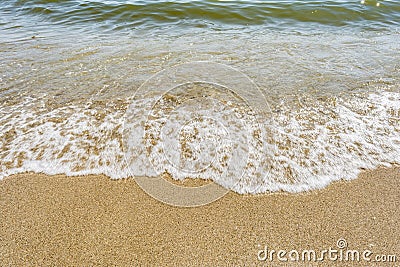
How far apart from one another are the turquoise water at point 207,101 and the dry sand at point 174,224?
0.17m

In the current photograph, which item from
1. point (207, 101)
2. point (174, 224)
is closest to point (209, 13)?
point (207, 101)

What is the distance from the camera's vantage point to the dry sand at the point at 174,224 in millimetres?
1792

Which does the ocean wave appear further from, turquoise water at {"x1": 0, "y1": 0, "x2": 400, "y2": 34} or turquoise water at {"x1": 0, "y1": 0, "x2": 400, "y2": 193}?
turquoise water at {"x1": 0, "y1": 0, "x2": 400, "y2": 193}

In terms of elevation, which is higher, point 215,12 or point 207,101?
point 215,12

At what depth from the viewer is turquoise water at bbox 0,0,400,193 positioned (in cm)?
254

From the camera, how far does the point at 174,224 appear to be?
1.99m

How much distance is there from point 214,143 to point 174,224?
104 centimetres

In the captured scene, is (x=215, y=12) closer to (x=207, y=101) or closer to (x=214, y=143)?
(x=207, y=101)

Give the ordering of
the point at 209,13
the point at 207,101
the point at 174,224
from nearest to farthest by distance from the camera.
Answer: the point at 174,224 → the point at 207,101 → the point at 209,13

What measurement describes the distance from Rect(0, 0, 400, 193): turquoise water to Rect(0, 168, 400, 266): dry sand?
17 centimetres

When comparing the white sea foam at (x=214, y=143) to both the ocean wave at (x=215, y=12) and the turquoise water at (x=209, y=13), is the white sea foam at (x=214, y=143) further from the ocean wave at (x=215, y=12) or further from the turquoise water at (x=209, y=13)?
the ocean wave at (x=215, y=12)

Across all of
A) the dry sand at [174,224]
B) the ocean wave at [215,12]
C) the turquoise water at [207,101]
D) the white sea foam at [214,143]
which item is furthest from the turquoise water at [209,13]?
the dry sand at [174,224]

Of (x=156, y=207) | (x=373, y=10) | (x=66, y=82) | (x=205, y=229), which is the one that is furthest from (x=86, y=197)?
(x=373, y=10)

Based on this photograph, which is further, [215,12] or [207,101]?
[215,12]
